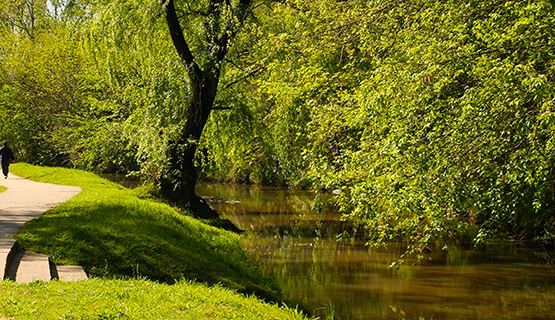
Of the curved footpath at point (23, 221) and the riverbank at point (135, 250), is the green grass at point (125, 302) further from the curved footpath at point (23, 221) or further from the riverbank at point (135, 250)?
the curved footpath at point (23, 221)

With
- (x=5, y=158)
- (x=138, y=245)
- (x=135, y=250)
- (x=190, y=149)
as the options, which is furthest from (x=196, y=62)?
(x=5, y=158)

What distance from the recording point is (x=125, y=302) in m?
7.36

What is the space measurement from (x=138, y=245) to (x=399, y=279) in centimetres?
588

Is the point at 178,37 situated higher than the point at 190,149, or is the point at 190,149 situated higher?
the point at 178,37

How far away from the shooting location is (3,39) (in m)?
48.5

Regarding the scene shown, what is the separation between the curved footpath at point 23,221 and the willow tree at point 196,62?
331 centimetres

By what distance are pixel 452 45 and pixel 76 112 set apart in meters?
30.5

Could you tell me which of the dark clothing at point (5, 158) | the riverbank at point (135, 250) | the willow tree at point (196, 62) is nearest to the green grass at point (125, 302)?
the riverbank at point (135, 250)

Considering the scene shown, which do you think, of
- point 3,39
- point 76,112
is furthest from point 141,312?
point 3,39

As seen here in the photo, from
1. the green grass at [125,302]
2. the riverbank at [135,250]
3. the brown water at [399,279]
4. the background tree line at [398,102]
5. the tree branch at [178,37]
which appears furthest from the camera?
the tree branch at [178,37]

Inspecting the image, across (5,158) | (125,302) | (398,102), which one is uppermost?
(398,102)

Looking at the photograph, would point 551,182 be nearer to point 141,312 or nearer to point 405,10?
point 405,10

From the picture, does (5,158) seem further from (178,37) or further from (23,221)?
(23,221)

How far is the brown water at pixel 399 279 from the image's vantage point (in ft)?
37.3
